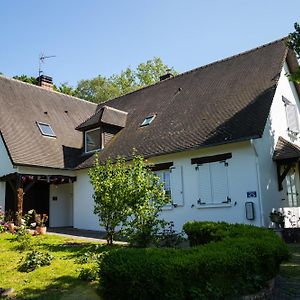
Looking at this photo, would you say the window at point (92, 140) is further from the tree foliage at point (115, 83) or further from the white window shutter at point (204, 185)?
the tree foliage at point (115, 83)

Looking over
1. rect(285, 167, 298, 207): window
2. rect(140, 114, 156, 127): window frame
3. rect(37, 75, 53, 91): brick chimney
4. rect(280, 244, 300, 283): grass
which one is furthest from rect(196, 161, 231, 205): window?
rect(37, 75, 53, 91): brick chimney

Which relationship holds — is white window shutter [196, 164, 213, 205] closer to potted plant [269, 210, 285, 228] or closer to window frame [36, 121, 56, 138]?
potted plant [269, 210, 285, 228]

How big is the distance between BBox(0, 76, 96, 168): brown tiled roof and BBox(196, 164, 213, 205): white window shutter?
7115mm

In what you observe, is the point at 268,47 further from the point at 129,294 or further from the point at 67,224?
the point at 129,294

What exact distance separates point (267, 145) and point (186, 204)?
371 centimetres

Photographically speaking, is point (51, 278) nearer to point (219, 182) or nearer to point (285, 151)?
point (219, 182)

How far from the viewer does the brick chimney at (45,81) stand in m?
24.6

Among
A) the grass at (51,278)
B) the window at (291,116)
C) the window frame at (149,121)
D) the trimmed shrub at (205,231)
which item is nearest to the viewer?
the grass at (51,278)

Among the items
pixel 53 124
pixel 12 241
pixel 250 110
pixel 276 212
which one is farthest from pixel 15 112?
pixel 276 212

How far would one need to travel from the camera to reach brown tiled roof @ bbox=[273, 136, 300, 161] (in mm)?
12617

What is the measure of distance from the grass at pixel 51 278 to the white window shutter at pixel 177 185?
14.9 ft

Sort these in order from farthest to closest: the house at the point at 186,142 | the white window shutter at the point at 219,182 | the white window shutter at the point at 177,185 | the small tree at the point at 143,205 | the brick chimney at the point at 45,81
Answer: the brick chimney at the point at 45,81, the white window shutter at the point at 177,185, the white window shutter at the point at 219,182, the house at the point at 186,142, the small tree at the point at 143,205

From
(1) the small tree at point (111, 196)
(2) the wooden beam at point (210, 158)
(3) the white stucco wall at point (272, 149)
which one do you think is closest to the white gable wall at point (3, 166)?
(1) the small tree at point (111, 196)

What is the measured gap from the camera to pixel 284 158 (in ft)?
42.1
